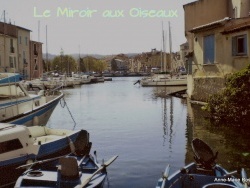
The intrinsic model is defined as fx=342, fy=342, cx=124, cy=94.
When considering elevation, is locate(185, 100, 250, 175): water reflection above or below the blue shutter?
→ below

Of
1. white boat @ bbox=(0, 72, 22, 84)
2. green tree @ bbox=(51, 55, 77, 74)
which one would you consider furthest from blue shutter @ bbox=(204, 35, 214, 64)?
green tree @ bbox=(51, 55, 77, 74)

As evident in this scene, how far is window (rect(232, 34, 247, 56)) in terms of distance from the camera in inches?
960

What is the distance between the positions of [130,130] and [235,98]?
23.2 ft

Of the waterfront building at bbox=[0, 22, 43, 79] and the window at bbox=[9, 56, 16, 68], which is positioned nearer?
the waterfront building at bbox=[0, 22, 43, 79]

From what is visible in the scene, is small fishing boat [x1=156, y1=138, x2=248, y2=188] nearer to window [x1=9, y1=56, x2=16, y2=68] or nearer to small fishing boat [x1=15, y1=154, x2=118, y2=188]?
small fishing boat [x1=15, y1=154, x2=118, y2=188]

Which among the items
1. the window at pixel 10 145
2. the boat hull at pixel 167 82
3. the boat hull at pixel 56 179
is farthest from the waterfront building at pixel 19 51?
the boat hull at pixel 56 179

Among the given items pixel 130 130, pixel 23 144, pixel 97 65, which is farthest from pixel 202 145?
pixel 97 65

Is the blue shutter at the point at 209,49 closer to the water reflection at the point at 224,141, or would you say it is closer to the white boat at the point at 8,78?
the water reflection at the point at 224,141

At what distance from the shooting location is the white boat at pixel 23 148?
12508 millimetres

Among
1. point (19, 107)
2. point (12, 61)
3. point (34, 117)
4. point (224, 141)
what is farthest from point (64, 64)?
point (224, 141)

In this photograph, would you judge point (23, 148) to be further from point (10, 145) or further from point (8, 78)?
point (8, 78)

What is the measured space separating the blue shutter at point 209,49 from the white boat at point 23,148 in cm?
1659

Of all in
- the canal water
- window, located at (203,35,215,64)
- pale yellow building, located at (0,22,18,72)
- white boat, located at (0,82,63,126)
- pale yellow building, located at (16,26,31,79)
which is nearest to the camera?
the canal water

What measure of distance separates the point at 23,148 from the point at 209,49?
1957 cm
